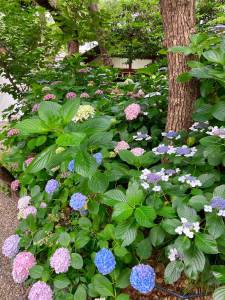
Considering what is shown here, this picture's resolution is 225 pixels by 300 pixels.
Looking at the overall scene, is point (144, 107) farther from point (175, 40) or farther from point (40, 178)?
Answer: point (40, 178)

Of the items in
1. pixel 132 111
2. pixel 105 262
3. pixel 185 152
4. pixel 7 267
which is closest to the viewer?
pixel 105 262

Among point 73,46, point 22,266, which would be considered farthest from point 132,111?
point 73,46

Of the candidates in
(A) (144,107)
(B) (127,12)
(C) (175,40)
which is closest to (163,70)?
(A) (144,107)

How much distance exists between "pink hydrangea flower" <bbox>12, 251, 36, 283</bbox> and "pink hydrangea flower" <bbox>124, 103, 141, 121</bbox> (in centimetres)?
85

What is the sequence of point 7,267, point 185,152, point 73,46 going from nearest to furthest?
point 185,152, point 7,267, point 73,46

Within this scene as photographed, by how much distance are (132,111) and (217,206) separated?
85 centimetres

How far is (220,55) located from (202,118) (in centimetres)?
27

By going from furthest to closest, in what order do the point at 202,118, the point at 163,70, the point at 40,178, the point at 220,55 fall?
the point at 163,70 → the point at 40,178 → the point at 202,118 → the point at 220,55

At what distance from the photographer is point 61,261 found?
1108 millimetres

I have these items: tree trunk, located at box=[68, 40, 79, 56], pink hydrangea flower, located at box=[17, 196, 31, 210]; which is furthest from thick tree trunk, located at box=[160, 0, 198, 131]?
tree trunk, located at box=[68, 40, 79, 56]

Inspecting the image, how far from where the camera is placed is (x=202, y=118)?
132cm

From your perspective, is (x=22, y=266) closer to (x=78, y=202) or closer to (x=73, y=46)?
(x=78, y=202)

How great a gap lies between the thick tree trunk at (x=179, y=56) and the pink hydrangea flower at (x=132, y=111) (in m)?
0.19

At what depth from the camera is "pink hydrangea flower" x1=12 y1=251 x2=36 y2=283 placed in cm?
124
